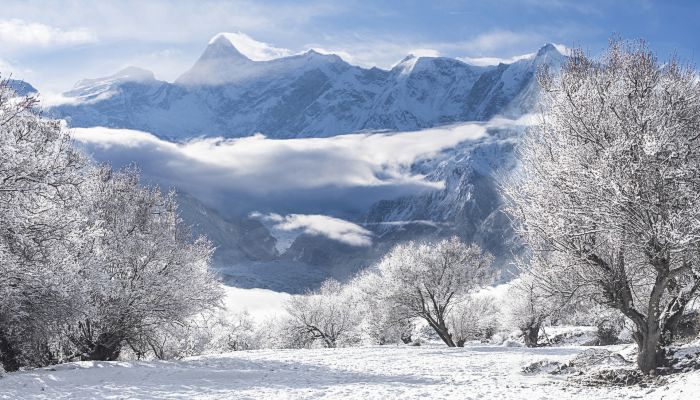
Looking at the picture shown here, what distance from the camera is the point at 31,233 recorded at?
77.6ft

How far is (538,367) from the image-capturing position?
26.0m

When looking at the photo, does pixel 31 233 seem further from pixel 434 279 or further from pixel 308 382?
pixel 434 279

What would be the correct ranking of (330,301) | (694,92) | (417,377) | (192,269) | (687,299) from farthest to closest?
(330,301)
(192,269)
(417,377)
(687,299)
(694,92)

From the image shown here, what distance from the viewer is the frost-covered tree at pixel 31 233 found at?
20609 millimetres

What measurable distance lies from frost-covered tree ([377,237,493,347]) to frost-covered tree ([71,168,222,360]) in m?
23.6

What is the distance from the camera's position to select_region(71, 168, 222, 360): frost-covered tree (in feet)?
106

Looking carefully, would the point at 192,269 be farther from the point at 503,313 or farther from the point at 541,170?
the point at 503,313

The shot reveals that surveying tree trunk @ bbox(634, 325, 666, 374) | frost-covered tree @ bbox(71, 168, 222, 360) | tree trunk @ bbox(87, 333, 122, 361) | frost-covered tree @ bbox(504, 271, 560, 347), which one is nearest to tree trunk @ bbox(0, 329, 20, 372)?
frost-covered tree @ bbox(71, 168, 222, 360)

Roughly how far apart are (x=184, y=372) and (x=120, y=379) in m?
3.54

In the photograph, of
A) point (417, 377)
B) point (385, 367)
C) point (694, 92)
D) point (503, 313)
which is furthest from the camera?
point (503, 313)

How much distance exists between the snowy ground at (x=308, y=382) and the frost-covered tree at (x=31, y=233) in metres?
2.93

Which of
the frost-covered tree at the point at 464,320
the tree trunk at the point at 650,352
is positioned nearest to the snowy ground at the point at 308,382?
the tree trunk at the point at 650,352

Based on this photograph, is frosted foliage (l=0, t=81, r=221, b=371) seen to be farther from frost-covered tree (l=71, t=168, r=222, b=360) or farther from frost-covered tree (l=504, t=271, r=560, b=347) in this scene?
frost-covered tree (l=504, t=271, r=560, b=347)

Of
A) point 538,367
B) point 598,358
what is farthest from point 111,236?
point 598,358
